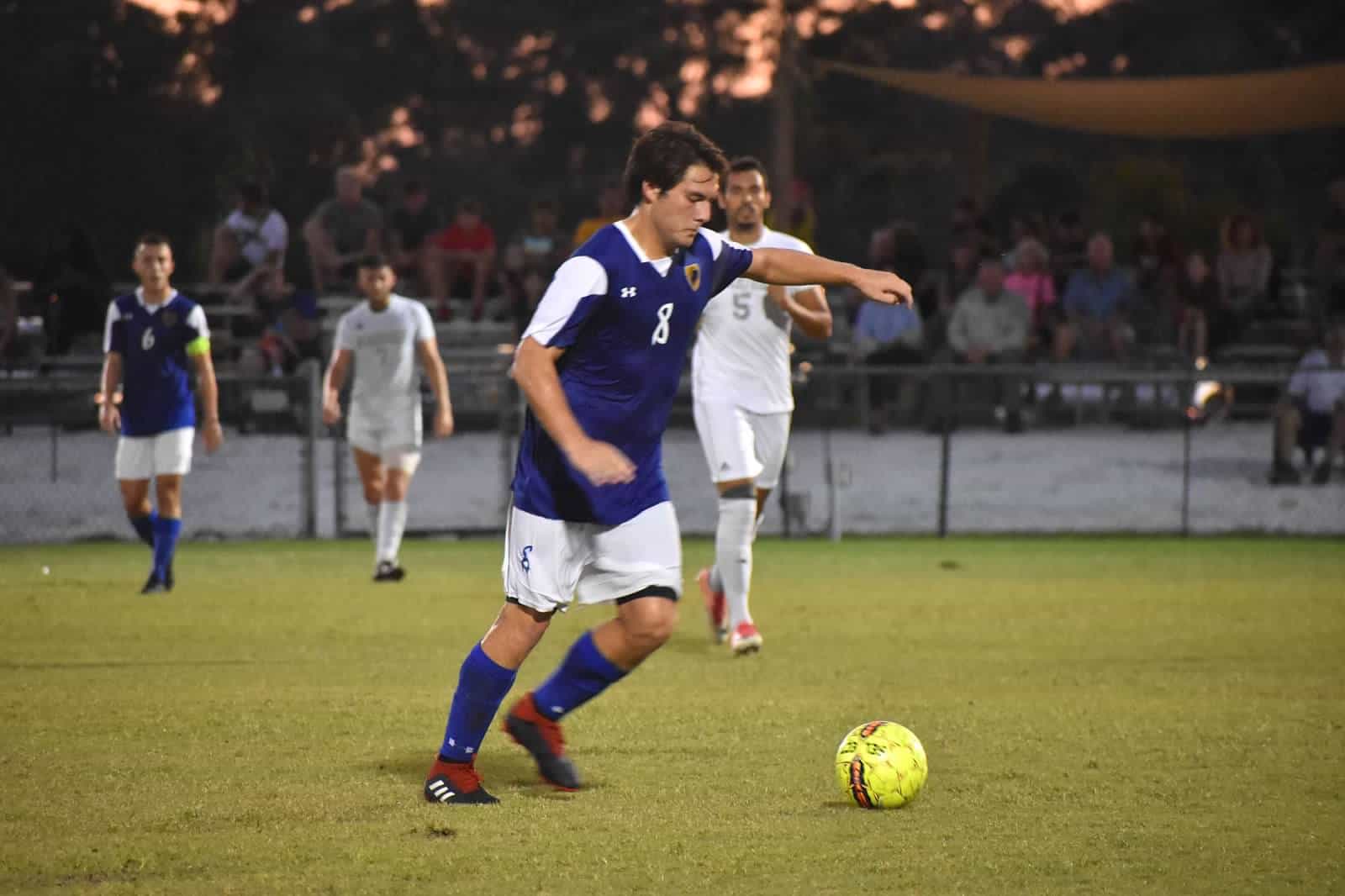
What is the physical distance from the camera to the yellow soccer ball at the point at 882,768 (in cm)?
672

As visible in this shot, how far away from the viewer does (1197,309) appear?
2358 centimetres

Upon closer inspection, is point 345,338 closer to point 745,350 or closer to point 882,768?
point 745,350

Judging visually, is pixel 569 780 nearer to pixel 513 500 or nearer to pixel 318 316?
pixel 513 500

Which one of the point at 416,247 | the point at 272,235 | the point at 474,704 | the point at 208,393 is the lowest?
the point at 474,704

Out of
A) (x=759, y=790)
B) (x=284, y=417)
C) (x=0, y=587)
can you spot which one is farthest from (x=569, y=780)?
(x=284, y=417)

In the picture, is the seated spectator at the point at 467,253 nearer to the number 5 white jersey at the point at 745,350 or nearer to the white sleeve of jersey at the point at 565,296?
the number 5 white jersey at the point at 745,350

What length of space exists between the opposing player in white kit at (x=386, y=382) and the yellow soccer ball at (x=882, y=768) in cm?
827

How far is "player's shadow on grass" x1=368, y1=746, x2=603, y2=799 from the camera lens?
7.10m

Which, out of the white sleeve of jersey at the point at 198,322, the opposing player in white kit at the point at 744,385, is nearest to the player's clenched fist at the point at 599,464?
the opposing player in white kit at the point at 744,385

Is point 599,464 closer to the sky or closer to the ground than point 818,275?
closer to the ground

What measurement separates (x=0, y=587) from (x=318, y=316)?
865 cm

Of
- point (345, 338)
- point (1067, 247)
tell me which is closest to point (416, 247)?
point (1067, 247)

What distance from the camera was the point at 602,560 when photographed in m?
6.88

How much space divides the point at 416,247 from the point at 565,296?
18534mm
